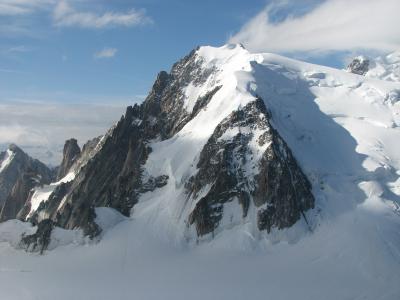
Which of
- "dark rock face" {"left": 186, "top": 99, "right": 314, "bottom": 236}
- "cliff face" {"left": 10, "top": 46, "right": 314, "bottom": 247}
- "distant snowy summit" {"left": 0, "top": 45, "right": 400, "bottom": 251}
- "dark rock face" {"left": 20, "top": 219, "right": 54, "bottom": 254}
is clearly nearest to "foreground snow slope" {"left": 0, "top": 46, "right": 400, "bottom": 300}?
"distant snowy summit" {"left": 0, "top": 45, "right": 400, "bottom": 251}

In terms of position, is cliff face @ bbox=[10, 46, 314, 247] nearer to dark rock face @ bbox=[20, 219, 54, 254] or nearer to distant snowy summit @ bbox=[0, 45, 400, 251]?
distant snowy summit @ bbox=[0, 45, 400, 251]

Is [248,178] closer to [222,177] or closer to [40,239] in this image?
[222,177]

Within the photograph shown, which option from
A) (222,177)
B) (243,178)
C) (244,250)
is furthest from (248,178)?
(244,250)

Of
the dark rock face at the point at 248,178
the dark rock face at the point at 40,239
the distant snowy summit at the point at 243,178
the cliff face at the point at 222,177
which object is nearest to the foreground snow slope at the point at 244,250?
the distant snowy summit at the point at 243,178

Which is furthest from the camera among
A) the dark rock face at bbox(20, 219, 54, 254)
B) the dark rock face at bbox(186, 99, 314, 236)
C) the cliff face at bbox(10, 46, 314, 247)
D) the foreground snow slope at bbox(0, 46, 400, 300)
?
the dark rock face at bbox(20, 219, 54, 254)

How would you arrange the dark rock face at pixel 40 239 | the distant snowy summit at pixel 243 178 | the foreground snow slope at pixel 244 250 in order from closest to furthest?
1. the foreground snow slope at pixel 244 250
2. the distant snowy summit at pixel 243 178
3. the dark rock face at pixel 40 239

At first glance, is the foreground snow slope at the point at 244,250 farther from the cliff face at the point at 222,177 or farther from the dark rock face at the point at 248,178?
the dark rock face at the point at 248,178
